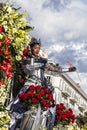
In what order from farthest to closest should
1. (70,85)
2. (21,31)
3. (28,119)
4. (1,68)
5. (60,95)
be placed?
1. (70,85)
2. (60,95)
3. (28,119)
4. (21,31)
5. (1,68)

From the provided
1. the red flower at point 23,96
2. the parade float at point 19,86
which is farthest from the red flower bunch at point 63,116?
the red flower at point 23,96

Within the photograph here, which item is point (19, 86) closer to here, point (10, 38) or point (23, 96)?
point (23, 96)

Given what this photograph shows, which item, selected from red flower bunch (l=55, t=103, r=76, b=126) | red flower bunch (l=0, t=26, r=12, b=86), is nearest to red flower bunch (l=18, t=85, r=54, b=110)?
red flower bunch (l=55, t=103, r=76, b=126)

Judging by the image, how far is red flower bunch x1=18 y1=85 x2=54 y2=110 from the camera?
25.9 ft

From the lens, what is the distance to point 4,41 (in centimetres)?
659

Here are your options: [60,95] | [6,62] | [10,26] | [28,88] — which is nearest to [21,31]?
[10,26]

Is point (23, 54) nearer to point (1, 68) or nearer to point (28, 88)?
point (28, 88)

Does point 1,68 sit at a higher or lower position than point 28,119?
higher

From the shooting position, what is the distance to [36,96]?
26.2 feet

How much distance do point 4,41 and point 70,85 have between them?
9373 centimetres

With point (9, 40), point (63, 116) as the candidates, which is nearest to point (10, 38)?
point (9, 40)

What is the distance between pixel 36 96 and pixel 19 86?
501 mm

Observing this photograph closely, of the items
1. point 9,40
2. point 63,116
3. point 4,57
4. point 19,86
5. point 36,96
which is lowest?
point 63,116

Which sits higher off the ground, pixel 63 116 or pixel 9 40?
pixel 9 40
